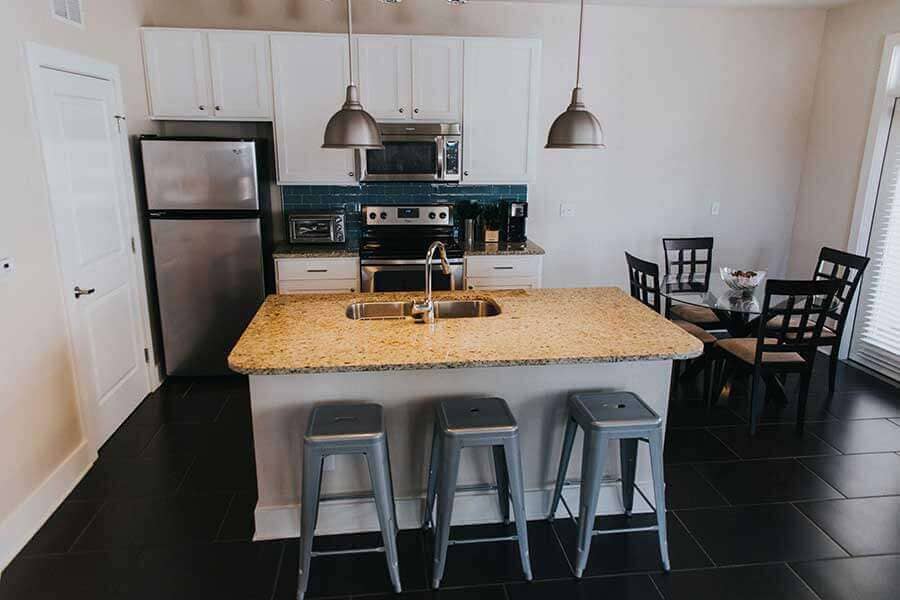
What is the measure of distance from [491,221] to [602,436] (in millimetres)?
2698

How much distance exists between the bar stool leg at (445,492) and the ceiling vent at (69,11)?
2.74 metres

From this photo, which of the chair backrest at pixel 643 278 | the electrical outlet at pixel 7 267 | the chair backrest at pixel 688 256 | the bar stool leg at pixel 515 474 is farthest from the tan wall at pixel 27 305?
the chair backrest at pixel 688 256

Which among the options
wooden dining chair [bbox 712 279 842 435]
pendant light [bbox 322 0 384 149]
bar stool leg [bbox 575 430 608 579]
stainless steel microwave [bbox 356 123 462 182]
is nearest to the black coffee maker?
stainless steel microwave [bbox 356 123 462 182]

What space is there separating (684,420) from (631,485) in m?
1.16

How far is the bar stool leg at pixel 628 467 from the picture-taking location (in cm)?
251

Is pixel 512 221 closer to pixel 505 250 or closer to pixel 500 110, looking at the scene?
pixel 505 250

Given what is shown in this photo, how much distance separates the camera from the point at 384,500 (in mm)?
2117

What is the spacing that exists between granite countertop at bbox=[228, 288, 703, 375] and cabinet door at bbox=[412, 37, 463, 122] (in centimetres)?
183

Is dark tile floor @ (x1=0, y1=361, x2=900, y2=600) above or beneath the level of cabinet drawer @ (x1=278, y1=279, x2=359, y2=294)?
beneath

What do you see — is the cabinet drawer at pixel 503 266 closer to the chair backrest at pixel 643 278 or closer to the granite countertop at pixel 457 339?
the chair backrest at pixel 643 278

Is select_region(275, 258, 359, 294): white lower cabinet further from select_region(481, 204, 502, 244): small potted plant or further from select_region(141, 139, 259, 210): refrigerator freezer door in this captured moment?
select_region(481, 204, 502, 244): small potted plant

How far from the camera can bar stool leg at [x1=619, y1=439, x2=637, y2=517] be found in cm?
251

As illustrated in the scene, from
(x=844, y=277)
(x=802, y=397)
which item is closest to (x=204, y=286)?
(x=802, y=397)

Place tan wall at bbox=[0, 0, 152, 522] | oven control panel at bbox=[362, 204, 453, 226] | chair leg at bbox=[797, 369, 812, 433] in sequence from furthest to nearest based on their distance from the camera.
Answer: oven control panel at bbox=[362, 204, 453, 226] < chair leg at bbox=[797, 369, 812, 433] < tan wall at bbox=[0, 0, 152, 522]
